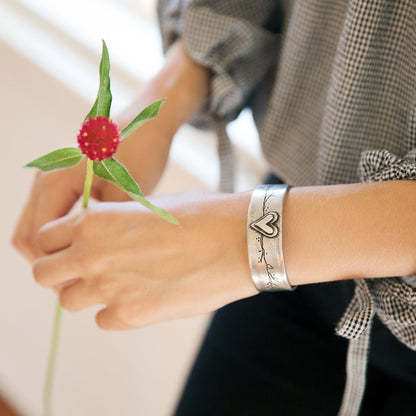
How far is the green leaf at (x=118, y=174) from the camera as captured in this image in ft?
1.28

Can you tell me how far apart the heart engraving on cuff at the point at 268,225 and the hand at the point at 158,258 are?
0.08 ft

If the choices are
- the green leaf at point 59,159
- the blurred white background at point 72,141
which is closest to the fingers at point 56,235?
the green leaf at point 59,159

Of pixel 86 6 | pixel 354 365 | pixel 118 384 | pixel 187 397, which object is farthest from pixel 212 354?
pixel 86 6

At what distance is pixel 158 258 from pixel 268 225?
11 cm

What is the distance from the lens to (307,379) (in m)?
0.71

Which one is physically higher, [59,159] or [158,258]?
[59,159]

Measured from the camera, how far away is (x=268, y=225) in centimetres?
47

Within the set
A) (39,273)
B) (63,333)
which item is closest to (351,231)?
(39,273)

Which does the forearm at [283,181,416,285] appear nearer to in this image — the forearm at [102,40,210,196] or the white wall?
the forearm at [102,40,210,196]

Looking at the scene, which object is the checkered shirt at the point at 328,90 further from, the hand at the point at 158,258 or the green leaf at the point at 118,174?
the green leaf at the point at 118,174

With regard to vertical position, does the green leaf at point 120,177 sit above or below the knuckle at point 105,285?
above

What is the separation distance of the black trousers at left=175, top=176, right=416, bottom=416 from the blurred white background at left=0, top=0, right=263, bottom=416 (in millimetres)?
279

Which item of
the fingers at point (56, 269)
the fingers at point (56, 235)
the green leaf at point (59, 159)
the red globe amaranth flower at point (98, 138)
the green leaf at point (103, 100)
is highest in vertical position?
the green leaf at point (103, 100)

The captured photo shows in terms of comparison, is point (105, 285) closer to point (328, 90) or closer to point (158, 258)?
point (158, 258)
